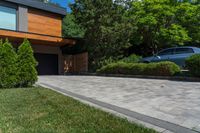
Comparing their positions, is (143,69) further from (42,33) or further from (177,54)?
(42,33)

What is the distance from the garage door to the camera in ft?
71.5

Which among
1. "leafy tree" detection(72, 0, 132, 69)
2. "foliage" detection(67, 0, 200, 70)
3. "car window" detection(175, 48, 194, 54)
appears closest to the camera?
"car window" detection(175, 48, 194, 54)

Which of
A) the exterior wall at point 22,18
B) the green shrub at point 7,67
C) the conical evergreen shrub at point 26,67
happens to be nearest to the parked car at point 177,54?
the conical evergreen shrub at point 26,67

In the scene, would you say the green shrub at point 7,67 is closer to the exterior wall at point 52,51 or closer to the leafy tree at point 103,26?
the leafy tree at point 103,26

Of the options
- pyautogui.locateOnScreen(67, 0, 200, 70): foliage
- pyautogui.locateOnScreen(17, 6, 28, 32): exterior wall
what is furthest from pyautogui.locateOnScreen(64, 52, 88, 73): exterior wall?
pyautogui.locateOnScreen(17, 6, 28, 32): exterior wall

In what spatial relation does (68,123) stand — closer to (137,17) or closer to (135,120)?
(135,120)

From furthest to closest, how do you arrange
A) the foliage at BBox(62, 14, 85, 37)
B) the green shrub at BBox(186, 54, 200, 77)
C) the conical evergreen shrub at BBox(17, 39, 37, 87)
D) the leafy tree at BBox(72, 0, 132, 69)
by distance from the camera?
the foliage at BBox(62, 14, 85, 37) < the leafy tree at BBox(72, 0, 132, 69) < the green shrub at BBox(186, 54, 200, 77) < the conical evergreen shrub at BBox(17, 39, 37, 87)

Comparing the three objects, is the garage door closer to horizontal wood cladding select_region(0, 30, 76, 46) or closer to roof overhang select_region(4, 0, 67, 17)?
horizontal wood cladding select_region(0, 30, 76, 46)

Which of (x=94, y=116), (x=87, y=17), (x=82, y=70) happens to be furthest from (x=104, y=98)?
(x=82, y=70)

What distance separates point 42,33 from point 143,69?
9402mm

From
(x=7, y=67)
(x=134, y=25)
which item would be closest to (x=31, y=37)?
(x=7, y=67)

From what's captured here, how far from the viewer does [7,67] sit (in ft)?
33.8

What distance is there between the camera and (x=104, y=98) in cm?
809

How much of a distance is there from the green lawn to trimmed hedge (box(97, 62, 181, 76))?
831cm
